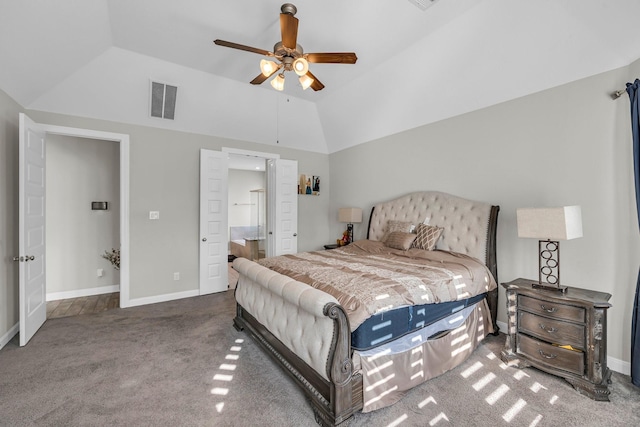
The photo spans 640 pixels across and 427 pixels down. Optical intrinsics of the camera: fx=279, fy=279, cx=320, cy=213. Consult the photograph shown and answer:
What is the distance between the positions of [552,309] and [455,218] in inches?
54.8

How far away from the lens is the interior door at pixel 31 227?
278cm

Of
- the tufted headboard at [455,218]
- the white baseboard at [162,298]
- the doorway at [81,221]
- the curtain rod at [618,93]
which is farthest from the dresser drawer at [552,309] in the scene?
the doorway at [81,221]

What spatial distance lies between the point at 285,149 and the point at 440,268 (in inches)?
149

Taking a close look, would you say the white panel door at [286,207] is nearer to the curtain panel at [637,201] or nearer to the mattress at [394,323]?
the mattress at [394,323]

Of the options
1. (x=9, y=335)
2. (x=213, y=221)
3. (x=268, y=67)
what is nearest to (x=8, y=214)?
(x=9, y=335)

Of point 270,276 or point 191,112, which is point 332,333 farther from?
point 191,112

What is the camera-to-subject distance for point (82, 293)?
4.58 meters

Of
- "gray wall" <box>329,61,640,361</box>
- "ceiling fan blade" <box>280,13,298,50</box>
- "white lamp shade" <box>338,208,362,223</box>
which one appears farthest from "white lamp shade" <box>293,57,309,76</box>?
"white lamp shade" <box>338,208,362,223</box>

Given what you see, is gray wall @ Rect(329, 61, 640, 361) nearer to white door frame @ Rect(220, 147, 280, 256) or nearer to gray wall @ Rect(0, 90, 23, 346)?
white door frame @ Rect(220, 147, 280, 256)

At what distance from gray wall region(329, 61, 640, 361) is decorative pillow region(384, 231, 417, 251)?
830 millimetres

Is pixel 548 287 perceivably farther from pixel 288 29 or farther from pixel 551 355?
pixel 288 29

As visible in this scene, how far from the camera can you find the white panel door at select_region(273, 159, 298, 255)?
17.4 ft

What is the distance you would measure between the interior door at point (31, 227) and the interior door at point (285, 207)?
3.15 m

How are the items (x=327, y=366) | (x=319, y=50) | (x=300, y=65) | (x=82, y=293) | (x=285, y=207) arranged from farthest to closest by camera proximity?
(x=285, y=207), (x=82, y=293), (x=319, y=50), (x=300, y=65), (x=327, y=366)
